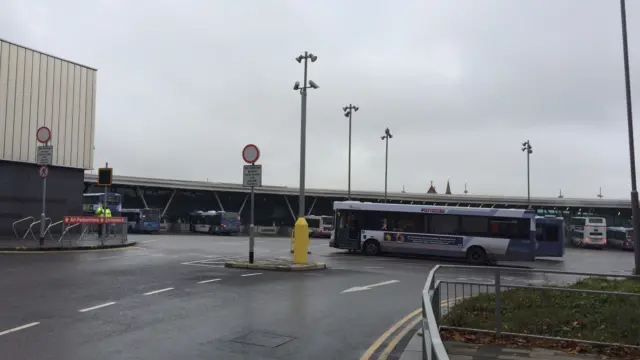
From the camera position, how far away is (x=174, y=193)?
5950 cm

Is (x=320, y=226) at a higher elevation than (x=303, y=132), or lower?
lower

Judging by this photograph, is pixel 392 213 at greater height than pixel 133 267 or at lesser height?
greater

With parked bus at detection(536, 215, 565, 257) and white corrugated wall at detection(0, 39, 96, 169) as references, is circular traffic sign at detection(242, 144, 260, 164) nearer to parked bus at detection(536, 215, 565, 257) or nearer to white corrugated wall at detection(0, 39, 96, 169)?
white corrugated wall at detection(0, 39, 96, 169)

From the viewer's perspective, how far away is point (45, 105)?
93.5 ft

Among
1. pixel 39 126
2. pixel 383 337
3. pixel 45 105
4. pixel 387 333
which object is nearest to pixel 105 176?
pixel 39 126

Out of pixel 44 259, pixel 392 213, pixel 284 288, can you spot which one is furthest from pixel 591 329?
pixel 392 213

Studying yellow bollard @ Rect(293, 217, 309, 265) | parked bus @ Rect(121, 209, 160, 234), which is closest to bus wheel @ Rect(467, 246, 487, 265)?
yellow bollard @ Rect(293, 217, 309, 265)

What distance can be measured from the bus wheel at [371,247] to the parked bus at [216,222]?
2616cm

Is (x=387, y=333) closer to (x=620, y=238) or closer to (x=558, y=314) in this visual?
(x=558, y=314)

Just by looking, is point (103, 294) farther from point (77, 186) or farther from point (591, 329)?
point (77, 186)

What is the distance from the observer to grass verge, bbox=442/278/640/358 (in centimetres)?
759

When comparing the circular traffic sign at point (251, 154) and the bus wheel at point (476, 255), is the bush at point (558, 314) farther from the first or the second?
the bus wheel at point (476, 255)

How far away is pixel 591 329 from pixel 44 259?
16.7 meters

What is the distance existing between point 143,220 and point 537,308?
145 ft
